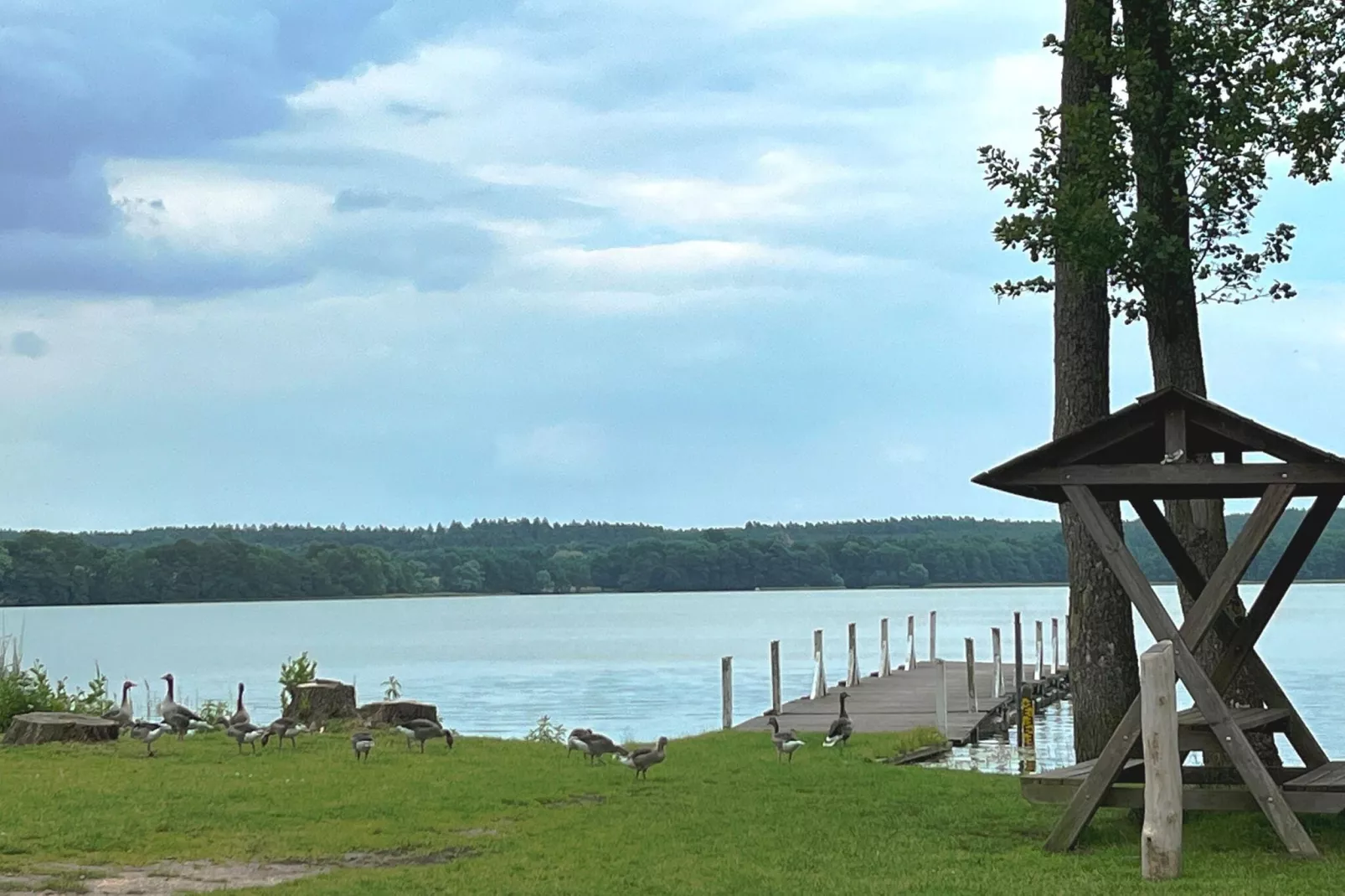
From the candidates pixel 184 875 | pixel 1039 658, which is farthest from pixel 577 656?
pixel 184 875

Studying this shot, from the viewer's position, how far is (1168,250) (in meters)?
13.1

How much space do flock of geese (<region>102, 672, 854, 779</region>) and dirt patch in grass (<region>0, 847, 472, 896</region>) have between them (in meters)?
5.26

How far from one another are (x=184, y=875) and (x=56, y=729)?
9995 mm

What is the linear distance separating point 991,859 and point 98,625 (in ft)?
389

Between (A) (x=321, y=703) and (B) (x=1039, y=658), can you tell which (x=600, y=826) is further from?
(B) (x=1039, y=658)

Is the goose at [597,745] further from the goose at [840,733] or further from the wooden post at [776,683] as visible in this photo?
the wooden post at [776,683]

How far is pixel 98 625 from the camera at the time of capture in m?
121

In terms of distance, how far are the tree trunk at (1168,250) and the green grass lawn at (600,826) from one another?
7.29ft

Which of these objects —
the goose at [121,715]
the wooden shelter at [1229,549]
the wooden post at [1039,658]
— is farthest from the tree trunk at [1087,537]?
the wooden post at [1039,658]

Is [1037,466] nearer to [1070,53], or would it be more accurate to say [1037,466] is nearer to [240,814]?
[1070,53]

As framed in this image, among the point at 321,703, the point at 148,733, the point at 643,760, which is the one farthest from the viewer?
the point at 321,703

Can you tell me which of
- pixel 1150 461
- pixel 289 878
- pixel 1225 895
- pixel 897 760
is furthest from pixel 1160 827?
pixel 897 760

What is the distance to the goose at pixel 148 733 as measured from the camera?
760 inches

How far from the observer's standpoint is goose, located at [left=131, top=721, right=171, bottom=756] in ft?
63.3
